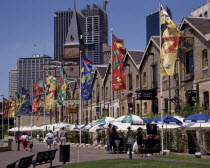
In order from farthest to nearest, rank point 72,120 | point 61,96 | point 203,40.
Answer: point 72,120 < point 61,96 < point 203,40

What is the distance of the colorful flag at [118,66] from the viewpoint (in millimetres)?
32719

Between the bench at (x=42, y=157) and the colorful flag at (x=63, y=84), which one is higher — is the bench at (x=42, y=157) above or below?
below

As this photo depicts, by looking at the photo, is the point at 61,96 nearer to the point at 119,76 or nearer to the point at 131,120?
the point at 119,76

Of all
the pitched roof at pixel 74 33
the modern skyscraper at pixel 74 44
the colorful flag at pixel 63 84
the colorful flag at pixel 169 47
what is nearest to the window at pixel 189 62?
the colorful flag at pixel 169 47

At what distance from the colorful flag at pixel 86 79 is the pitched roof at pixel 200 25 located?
8617mm

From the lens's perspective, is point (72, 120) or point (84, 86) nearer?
point (84, 86)

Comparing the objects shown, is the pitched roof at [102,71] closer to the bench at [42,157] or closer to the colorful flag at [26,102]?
the colorful flag at [26,102]

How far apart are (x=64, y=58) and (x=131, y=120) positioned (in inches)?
3990

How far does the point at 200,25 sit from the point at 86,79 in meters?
10.7

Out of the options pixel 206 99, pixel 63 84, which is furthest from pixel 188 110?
pixel 63 84

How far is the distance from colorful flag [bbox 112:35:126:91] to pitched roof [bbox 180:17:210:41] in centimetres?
558

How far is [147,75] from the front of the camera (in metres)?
42.2

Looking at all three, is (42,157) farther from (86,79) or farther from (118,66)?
(86,79)

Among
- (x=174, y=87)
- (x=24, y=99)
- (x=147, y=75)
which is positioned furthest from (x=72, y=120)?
(x=174, y=87)
